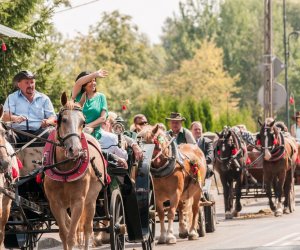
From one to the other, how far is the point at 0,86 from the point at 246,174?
6082mm

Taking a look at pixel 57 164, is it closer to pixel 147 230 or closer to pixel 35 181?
pixel 35 181

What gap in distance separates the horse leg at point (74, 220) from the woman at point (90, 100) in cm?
124

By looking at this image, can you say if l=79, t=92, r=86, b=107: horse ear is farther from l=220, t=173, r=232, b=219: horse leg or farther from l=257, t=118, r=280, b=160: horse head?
l=257, t=118, r=280, b=160: horse head

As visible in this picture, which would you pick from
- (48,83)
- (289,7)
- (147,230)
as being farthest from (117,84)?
(147,230)

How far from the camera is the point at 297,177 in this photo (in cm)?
3030

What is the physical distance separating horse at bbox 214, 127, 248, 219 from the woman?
36.2 feet

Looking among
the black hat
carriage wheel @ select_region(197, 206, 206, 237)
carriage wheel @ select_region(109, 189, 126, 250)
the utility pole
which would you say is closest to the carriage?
carriage wheel @ select_region(109, 189, 126, 250)

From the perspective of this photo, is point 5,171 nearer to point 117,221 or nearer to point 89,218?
point 89,218

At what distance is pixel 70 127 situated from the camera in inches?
535

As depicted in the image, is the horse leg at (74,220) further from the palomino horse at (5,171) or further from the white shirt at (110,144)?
the white shirt at (110,144)

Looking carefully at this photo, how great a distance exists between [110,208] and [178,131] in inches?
289

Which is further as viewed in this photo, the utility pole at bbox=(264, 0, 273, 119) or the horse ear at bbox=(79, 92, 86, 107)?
the utility pole at bbox=(264, 0, 273, 119)

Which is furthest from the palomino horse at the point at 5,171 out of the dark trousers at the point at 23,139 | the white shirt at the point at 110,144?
the white shirt at the point at 110,144

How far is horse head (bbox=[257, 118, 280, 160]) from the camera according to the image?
86.5 ft
